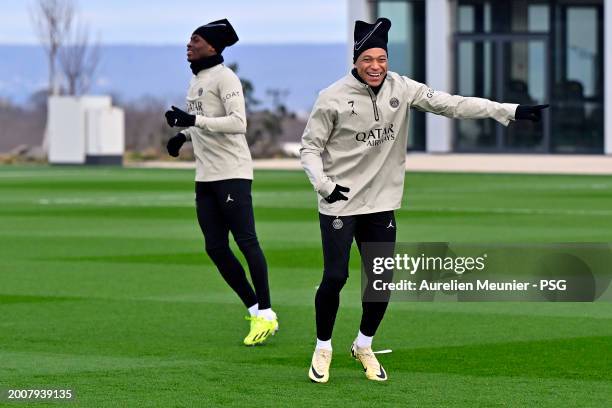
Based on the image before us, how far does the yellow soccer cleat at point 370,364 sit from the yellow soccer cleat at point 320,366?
0.22 metres

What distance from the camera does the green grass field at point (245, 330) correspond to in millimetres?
9805

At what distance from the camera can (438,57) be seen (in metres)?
54.5

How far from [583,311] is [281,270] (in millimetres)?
4339

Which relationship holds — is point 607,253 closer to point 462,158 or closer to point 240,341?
point 240,341

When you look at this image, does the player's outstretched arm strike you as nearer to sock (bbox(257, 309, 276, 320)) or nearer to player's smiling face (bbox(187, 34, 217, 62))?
player's smiling face (bbox(187, 34, 217, 62))

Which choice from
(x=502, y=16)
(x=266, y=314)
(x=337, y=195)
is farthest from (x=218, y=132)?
(x=502, y=16)

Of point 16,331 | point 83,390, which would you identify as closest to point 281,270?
point 16,331

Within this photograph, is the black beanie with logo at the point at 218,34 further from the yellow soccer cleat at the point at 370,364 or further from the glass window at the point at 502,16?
the glass window at the point at 502,16

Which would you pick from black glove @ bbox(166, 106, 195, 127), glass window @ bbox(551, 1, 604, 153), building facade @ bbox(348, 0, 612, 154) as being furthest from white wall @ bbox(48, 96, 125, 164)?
black glove @ bbox(166, 106, 195, 127)

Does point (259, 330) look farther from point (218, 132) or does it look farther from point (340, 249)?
point (340, 249)

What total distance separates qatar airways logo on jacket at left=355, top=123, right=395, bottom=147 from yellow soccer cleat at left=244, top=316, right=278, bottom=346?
2.25 meters

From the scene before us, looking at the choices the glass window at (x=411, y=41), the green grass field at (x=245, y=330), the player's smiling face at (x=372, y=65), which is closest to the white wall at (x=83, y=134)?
the glass window at (x=411, y=41)

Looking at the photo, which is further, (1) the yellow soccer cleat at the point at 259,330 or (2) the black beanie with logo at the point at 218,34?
(2) the black beanie with logo at the point at 218,34

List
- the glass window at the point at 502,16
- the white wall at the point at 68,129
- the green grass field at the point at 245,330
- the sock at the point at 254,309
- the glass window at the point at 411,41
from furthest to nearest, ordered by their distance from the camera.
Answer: the glass window at the point at 411,41
the glass window at the point at 502,16
the white wall at the point at 68,129
the sock at the point at 254,309
the green grass field at the point at 245,330
